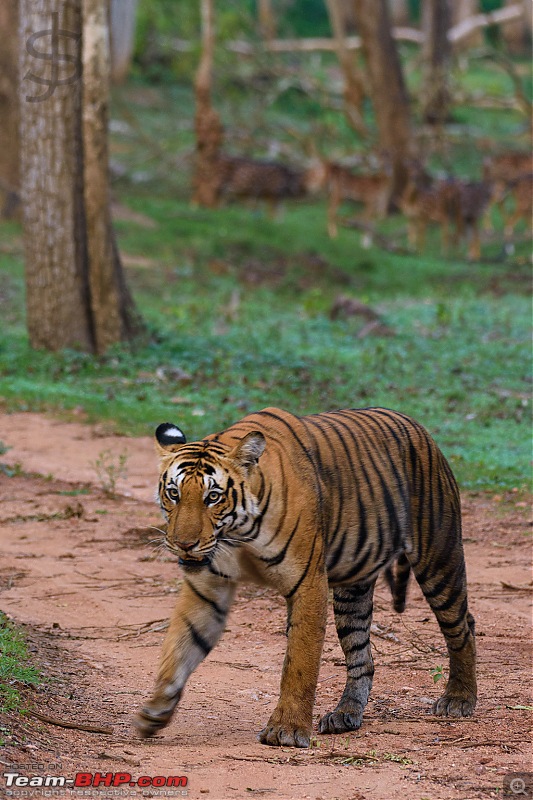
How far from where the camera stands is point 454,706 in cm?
507

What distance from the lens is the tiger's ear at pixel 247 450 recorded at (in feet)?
14.2

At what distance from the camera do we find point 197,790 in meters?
3.94

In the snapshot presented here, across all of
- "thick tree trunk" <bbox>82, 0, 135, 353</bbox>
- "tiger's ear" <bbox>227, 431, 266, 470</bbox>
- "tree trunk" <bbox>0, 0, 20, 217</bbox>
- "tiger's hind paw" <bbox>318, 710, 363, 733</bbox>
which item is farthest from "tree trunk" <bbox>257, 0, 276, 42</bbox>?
"tiger's ear" <bbox>227, 431, 266, 470</bbox>

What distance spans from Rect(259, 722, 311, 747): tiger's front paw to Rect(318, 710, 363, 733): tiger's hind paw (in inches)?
15.8

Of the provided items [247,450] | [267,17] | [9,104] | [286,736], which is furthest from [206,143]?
[286,736]

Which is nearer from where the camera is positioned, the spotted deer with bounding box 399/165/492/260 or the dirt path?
the dirt path

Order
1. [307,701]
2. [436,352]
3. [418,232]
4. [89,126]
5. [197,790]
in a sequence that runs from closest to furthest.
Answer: [197,790] < [307,701] < [89,126] < [436,352] < [418,232]

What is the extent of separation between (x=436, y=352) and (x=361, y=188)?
10103mm

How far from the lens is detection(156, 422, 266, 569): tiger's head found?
13.7 feet

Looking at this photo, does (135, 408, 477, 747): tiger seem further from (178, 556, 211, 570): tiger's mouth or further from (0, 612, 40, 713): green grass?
(0, 612, 40, 713): green grass

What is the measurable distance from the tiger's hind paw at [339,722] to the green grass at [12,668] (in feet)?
3.98

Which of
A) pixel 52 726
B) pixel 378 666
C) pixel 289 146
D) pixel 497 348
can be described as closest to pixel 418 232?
pixel 289 146

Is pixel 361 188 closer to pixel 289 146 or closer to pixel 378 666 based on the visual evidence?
pixel 289 146

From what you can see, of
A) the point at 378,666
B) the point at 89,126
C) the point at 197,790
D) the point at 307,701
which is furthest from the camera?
the point at 89,126
